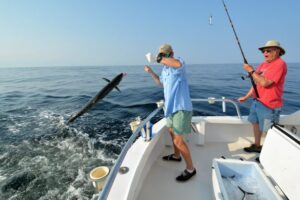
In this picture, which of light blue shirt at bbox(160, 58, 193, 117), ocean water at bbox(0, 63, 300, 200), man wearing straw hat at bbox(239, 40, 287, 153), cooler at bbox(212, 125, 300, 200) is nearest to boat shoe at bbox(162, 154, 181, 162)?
cooler at bbox(212, 125, 300, 200)

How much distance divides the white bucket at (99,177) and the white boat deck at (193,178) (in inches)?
23.3

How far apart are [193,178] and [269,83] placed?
1709 millimetres

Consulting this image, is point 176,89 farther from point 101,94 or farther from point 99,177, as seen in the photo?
point 99,177

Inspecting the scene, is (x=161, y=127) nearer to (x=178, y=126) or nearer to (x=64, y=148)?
(x=178, y=126)

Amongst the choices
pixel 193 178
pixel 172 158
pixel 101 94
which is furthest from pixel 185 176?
pixel 101 94

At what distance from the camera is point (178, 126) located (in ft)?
8.22

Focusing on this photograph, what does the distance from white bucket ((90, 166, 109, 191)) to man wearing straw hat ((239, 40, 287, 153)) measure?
7.80 feet

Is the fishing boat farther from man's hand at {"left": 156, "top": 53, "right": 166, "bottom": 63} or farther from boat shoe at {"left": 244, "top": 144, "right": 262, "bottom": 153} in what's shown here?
man's hand at {"left": 156, "top": 53, "right": 166, "bottom": 63}

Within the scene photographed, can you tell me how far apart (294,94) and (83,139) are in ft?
41.9

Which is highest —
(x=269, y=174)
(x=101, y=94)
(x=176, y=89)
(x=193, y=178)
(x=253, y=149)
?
(x=176, y=89)

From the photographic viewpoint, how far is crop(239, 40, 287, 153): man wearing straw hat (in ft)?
8.80

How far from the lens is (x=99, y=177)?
201 cm

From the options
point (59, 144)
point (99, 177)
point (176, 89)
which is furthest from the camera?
point (59, 144)

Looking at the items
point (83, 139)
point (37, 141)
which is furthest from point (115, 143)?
point (37, 141)
